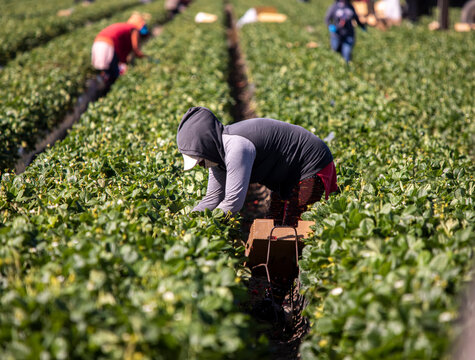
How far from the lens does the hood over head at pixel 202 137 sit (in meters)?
3.60

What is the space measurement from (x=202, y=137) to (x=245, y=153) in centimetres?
35

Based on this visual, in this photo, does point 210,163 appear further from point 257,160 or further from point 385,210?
point 385,210

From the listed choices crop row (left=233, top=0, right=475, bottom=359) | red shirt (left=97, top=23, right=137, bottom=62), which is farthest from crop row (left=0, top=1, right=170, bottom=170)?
crop row (left=233, top=0, right=475, bottom=359)

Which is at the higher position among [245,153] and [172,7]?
[245,153]

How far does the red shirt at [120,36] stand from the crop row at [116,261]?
4.98m

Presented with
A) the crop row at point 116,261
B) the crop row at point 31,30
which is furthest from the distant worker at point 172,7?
the crop row at point 116,261

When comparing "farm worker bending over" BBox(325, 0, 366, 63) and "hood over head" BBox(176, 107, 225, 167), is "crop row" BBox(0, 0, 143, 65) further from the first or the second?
"hood over head" BBox(176, 107, 225, 167)

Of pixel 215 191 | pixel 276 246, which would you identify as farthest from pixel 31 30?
pixel 276 246

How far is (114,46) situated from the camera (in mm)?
10078

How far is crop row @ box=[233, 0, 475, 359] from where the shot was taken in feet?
7.48

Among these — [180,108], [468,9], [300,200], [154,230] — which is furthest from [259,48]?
[468,9]

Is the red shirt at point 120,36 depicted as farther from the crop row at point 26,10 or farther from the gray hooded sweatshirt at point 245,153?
the crop row at point 26,10

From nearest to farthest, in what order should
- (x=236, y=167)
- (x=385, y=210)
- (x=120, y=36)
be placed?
(x=385, y=210) < (x=236, y=167) < (x=120, y=36)

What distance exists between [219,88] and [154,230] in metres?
5.54
